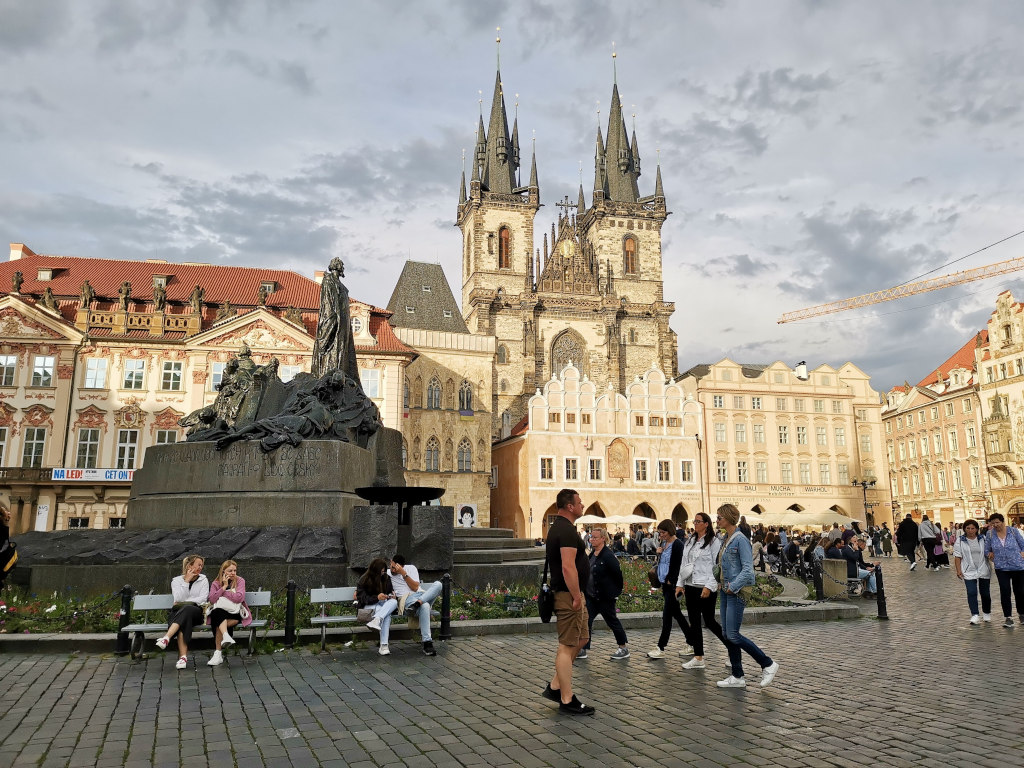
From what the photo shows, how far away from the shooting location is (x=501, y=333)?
211 ft

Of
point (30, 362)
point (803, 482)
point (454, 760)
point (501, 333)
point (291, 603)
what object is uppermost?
point (501, 333)

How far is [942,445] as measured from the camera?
59750 millimetres

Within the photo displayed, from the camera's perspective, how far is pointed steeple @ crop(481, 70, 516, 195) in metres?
71.7

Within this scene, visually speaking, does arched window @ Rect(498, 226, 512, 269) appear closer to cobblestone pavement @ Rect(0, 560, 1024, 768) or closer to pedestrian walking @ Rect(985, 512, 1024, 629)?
pedestrian walking @ Rect(985, 512, 1024, 629)

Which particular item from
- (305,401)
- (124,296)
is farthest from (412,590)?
(124,296)

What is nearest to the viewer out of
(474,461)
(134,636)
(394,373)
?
(134,636)

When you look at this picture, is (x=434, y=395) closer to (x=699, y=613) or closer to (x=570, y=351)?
(x=570, y=351)

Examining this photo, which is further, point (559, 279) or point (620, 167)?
point (620, 167)

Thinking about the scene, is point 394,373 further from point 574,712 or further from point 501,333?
point 574,712

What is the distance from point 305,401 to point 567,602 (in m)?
8.60

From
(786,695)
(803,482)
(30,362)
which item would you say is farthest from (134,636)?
(803,482)

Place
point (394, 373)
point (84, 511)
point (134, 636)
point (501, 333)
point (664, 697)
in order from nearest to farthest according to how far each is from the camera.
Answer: point (664, 697)
point (134, 636)
point (84, 511)
point (394, 373)
point (501, 333)

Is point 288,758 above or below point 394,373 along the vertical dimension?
below

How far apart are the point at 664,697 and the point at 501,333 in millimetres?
58052
